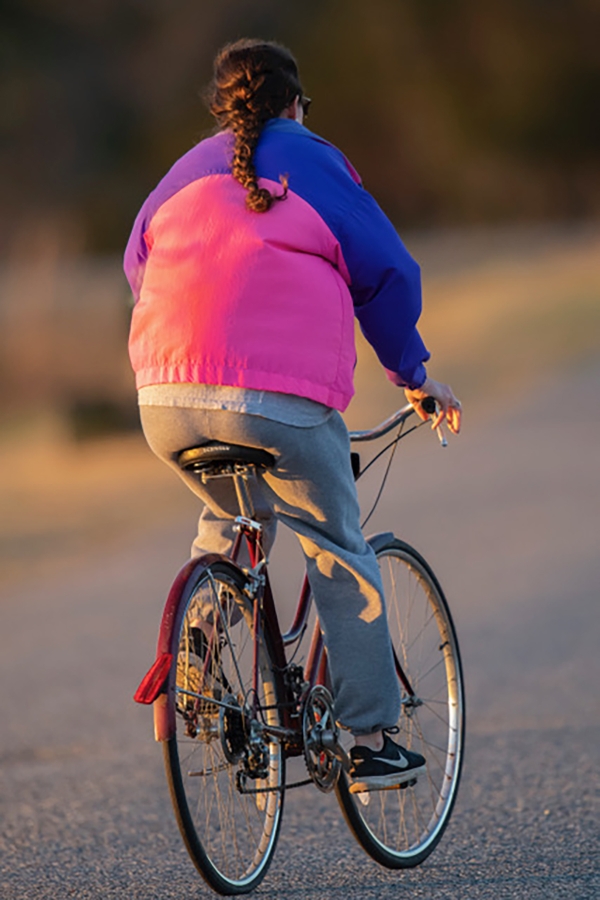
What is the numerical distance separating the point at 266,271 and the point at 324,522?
0.58m

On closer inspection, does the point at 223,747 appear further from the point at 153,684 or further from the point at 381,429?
the point at 381,429

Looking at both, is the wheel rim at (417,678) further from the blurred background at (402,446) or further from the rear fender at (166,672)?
the rear fender at (166,672)

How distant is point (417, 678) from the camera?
4418mm

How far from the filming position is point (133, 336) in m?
3.69

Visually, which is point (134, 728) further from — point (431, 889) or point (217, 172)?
point (217, 172)

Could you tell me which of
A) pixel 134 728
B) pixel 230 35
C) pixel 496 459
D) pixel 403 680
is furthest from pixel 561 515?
pixel 230 35

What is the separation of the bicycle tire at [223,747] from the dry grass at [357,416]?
6748 millimetres

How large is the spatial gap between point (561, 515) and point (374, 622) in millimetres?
6462

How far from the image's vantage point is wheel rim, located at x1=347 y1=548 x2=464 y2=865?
168 inches

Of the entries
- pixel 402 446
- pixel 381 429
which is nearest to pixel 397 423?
pixel 381 429

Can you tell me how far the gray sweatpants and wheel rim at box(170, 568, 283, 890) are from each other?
18cm

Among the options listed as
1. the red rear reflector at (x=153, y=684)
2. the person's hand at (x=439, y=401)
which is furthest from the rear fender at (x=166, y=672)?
the person's hand at (x=439, y=401)

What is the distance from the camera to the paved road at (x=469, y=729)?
404 centimetres

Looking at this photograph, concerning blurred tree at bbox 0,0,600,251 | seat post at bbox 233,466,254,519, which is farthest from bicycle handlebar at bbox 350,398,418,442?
blurred tree at bbox 0,0,600,251
